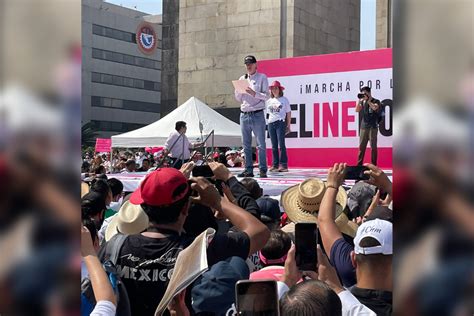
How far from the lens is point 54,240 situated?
681 mm

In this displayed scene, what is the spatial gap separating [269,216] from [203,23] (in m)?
14.8

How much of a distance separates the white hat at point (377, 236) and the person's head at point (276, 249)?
28.5 inches

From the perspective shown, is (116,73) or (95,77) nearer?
(95,77)

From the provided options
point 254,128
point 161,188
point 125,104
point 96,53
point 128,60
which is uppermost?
point 96,53

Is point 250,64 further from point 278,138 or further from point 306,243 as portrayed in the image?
point 306,243

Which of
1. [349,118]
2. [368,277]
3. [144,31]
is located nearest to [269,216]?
[368,277]

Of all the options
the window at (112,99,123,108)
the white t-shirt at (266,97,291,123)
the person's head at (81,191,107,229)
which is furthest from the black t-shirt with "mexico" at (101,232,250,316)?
the window at (112,99,123,108)

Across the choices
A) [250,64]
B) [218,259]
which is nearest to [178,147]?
[250,64]

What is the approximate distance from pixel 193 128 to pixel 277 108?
607 cm

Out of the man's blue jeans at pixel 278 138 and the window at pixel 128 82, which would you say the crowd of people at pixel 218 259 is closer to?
the man's blue jeans at pixel 278 138

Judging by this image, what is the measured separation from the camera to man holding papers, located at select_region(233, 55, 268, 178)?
869cm

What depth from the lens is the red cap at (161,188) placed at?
2.47m

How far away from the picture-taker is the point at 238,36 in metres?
17.7

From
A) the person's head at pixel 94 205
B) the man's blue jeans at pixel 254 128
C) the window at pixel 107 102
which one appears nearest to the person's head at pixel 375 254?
the person's head at pixel 94 205
